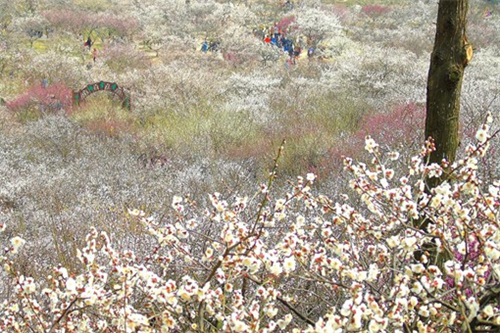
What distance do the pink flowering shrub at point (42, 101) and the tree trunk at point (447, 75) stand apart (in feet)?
35.3

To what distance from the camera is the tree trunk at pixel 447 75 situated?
2.83 metres

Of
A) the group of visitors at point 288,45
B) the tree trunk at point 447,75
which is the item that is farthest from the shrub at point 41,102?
the tree trunk at point 447,75

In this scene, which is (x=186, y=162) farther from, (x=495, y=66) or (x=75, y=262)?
(x=495, y=66)

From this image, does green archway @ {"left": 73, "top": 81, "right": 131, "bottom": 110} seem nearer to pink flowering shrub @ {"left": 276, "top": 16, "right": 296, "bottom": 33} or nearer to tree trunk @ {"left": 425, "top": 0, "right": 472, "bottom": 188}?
tree trunk @ {"left": 425, "top": 0, "right": 472, "bottom": 188}

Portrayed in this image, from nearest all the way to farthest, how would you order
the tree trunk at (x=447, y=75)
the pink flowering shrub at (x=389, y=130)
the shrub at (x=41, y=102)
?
the tree trunk at (x=447, y=75)
the pink flowering shrub at (x=389, y=130)
the shrub at (x=41, y=102)

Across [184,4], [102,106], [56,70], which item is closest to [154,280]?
[102,106]

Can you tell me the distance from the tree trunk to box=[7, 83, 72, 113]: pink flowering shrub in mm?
10768

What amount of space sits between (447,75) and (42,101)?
11472 millimetres

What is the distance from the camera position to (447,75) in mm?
2891

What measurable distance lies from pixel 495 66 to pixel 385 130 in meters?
8.57

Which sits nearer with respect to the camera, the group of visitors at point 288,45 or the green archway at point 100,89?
the green archway at point 100,89

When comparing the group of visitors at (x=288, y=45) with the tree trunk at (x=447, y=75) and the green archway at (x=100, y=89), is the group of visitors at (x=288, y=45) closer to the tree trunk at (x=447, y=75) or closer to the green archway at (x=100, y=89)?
the green archway at (x=100, y=89)

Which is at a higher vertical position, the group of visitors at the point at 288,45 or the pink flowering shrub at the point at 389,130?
the pink flowering shrub at the point at 389,130

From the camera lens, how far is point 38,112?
12.3 metres
